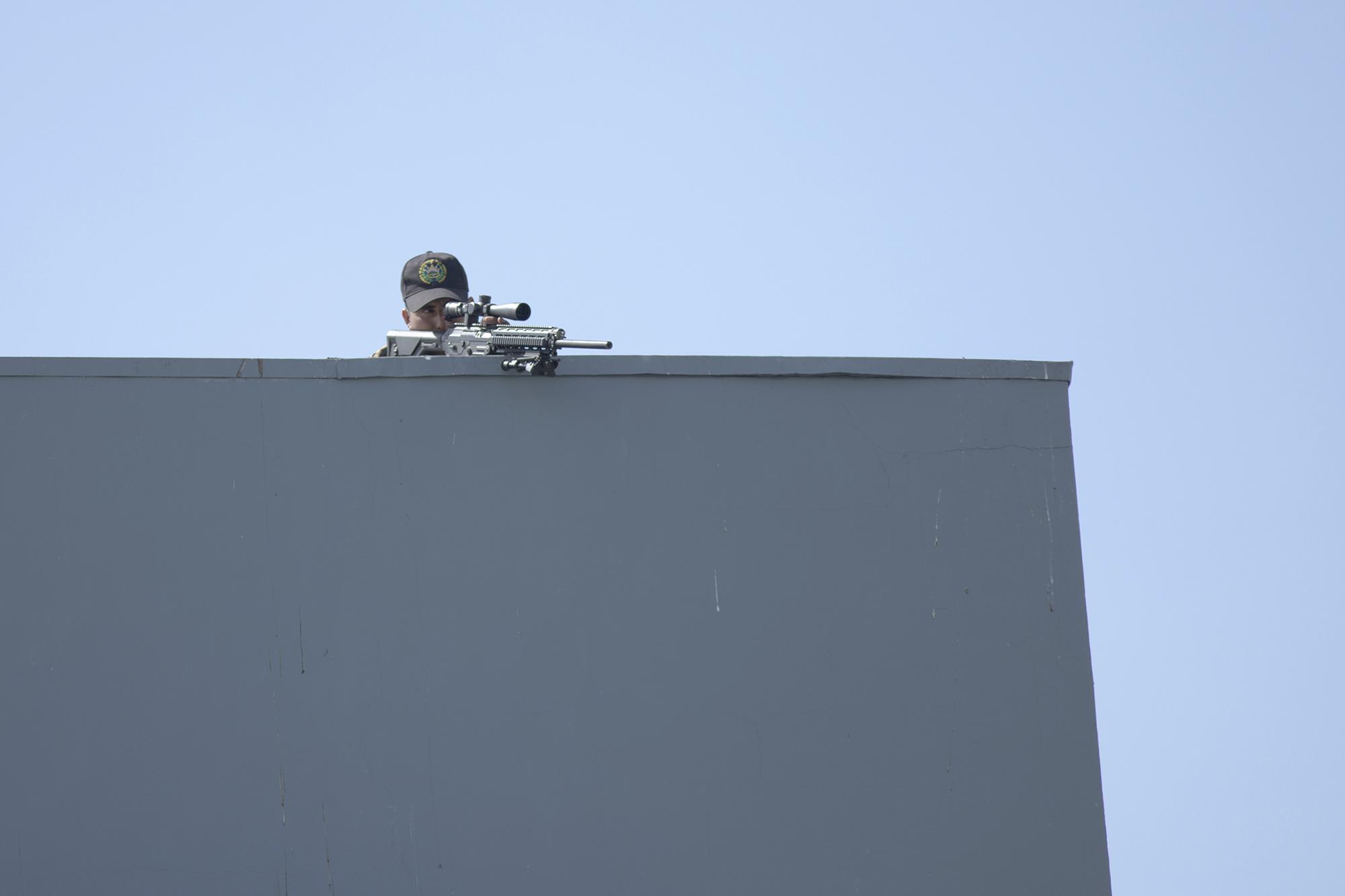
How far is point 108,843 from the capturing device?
4.66m

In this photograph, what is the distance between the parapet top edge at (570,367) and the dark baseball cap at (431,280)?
122cm

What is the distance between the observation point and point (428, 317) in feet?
21.1

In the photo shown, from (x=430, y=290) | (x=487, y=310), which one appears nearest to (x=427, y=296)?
(x=430, y=290)

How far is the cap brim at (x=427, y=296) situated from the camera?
6387 millimetres

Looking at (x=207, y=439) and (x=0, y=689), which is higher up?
(x=207, y=439)

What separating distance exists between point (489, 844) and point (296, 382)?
1.72m

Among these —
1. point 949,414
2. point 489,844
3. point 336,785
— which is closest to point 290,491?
point 336,785

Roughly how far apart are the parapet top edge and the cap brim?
1.25m

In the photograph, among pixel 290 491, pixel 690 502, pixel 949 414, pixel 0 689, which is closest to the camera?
pixel 0 689

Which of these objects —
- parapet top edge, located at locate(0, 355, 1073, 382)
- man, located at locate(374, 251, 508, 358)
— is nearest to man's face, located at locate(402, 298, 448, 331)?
man, located at locate(374, 251, 508, 358)

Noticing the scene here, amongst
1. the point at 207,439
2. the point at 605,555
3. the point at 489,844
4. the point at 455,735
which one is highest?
the point at 207,439

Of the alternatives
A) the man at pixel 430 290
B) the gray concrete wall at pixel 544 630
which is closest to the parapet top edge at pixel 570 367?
the gray concrete wall at pixel 544 630

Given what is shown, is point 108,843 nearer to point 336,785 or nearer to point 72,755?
point 72,755

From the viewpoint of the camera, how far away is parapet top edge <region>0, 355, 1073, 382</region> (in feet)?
16.0
